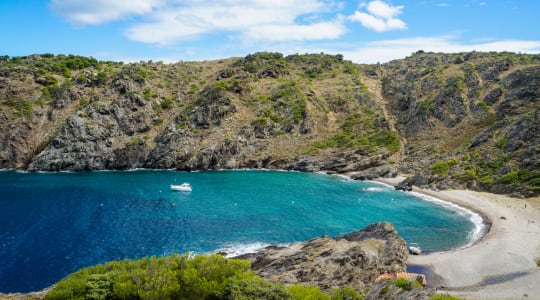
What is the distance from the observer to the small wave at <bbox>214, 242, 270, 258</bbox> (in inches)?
1873

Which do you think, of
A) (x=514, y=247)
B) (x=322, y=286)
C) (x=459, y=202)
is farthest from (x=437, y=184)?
(x=322, y=286)

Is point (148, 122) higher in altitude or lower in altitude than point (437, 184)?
higher

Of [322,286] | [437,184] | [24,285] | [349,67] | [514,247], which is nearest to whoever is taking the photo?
[322,286]

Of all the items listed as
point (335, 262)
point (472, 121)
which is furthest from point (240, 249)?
point (472, 121)

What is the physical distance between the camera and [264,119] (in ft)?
420

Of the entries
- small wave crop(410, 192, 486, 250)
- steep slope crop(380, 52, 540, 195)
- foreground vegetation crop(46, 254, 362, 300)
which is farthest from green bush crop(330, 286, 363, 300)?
steep slope crop(380, 52, 540, 195)

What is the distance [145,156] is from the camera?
117 metres

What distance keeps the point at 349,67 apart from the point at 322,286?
514ft

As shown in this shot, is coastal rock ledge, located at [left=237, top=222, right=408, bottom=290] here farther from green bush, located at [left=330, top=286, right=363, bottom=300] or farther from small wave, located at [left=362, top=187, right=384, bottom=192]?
small wave, located at [left=362, top=187, right=384, bottom=192]

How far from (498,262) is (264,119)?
306 ft

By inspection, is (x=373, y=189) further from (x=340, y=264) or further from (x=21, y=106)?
(x=21, y=106)

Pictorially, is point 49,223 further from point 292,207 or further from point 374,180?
point 374,180

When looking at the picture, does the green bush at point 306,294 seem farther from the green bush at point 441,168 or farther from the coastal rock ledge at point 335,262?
the green bush at point 441,168

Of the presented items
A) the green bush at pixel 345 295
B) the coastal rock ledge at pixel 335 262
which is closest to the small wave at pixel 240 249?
the coastal rock ledge at pixel 335 262
